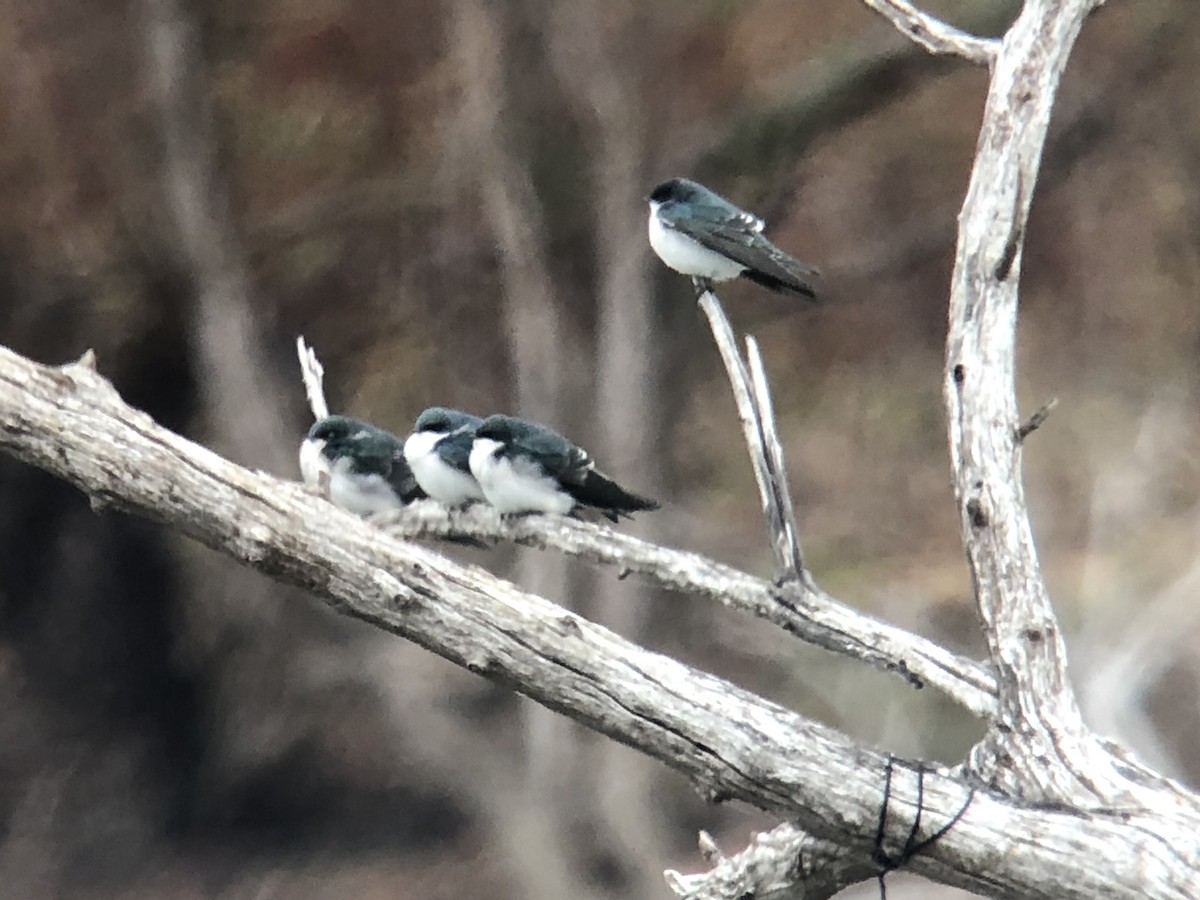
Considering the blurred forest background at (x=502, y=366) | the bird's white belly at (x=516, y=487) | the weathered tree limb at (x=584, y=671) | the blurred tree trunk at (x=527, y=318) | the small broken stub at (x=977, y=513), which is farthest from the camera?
the blurred tree trunk at (x=527, y=318)

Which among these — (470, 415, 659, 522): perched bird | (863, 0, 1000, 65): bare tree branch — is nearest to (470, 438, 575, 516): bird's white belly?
(470, 415, 659, 522): perched bird

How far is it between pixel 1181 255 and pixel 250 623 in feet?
8.41

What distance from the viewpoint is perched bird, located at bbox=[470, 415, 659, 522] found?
169 centimetres

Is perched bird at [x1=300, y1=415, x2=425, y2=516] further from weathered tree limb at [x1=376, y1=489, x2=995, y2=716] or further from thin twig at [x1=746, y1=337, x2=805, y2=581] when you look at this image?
thin twig at [x1=746, y1=337, x2=805, y2=581]

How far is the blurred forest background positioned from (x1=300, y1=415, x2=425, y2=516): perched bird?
1.20 meters

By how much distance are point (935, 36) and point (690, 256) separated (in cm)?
48

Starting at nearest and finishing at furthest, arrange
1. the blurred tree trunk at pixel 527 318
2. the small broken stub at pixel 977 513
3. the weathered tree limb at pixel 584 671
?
the weathered tree limb at pixel 584 671
the small broken stub at pixel 977 513
the blurred tree trunk at pixel 527 318

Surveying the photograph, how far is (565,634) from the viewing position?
1.19m

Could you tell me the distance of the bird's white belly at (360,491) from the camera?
6.00 ft

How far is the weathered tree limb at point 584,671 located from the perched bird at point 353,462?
593 millimetres

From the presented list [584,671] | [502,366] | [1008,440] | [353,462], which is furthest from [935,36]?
[502,366]

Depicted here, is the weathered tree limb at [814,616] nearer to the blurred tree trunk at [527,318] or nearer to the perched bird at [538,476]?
the perched bird at [538,476]

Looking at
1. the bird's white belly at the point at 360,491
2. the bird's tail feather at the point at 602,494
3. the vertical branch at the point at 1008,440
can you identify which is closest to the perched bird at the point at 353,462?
the bird's white belly at the point at 360,491

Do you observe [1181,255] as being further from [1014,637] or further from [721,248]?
[1014,637]
